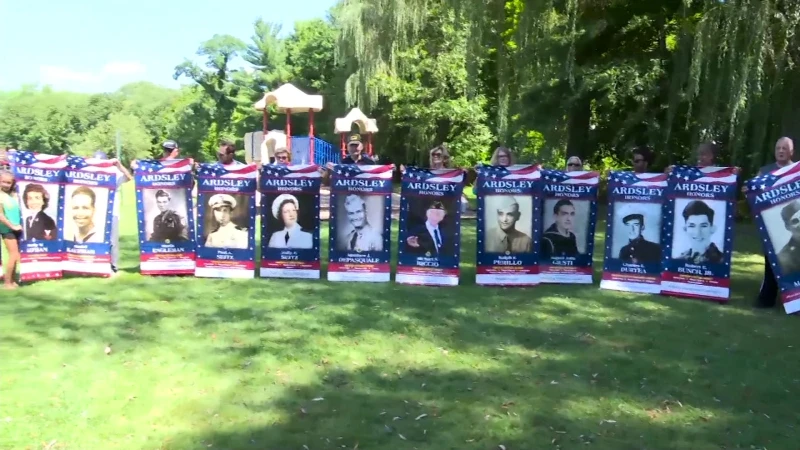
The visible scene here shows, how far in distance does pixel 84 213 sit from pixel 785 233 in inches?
305

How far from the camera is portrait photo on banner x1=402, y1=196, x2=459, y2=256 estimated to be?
802 cm

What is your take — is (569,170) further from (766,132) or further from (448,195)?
(766,132)

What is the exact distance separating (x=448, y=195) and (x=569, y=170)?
1.63 m

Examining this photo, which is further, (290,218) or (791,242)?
(290,218)

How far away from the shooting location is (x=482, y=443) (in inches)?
159

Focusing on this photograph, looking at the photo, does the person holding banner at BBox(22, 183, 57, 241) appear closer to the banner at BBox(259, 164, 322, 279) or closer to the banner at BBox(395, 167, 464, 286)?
the banner at BBox(259, 164, 322, 279)

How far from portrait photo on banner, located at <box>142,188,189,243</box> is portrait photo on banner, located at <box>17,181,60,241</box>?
1.03 m

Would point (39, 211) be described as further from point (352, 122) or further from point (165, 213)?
point (352, 122)

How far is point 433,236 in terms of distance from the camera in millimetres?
8016

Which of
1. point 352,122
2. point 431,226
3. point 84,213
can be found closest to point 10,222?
point 84,213

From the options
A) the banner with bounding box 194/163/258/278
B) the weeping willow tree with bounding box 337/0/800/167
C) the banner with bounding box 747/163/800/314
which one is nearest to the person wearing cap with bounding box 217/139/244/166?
the banner with bounding box 194/163/258/278

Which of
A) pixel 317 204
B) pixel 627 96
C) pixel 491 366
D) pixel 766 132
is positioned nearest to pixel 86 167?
pixel 317 204

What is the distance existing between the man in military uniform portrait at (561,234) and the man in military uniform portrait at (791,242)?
2148mm

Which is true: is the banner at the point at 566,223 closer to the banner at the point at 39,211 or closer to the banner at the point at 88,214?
the banner at the point at 88,214
